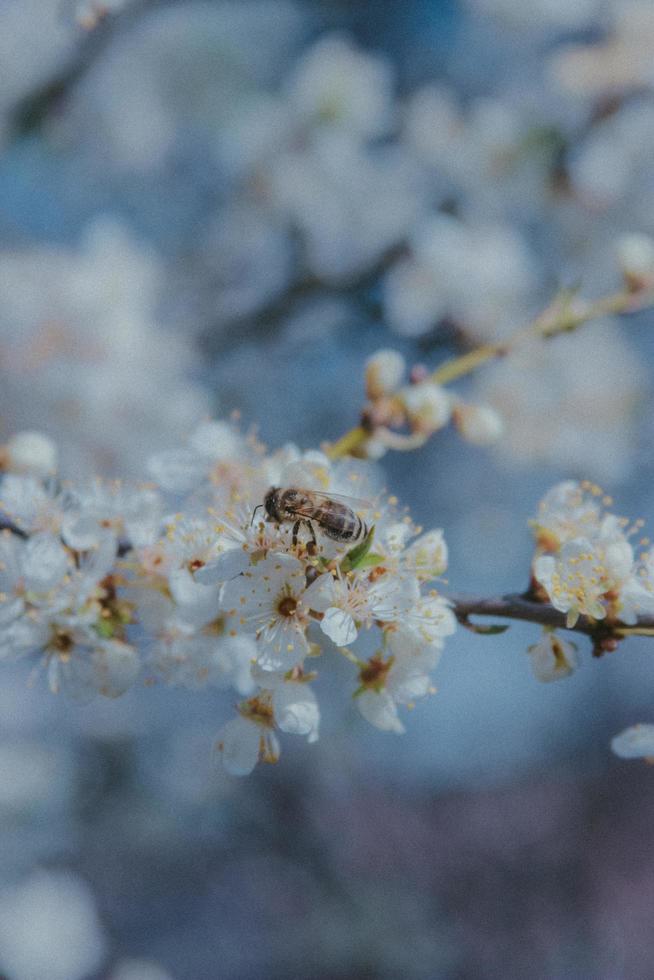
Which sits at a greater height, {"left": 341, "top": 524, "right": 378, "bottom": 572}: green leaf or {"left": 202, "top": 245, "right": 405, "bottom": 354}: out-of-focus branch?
{"left": 202, "top": 245, "right": 405, "bottom": 354}: out-of-focus branch

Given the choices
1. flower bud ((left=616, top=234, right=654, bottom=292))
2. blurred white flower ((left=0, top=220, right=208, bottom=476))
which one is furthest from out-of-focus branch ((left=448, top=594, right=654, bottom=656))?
blurred white flower ((left=0, top=220, right=208, bottom=476))

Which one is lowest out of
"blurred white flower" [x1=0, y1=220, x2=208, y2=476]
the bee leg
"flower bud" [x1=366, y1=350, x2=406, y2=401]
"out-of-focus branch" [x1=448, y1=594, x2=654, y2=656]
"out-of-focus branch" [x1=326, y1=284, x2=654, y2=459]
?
"out-of-focus branch" [x1=448, y1=594, x2=654, y2=656]

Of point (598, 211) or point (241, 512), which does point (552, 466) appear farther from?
point (241, 512)

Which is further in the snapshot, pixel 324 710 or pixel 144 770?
pixel 144 770

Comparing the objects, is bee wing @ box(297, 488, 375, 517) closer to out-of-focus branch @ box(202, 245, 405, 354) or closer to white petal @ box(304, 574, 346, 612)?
white petal @ box(304, 574, 346, 612)

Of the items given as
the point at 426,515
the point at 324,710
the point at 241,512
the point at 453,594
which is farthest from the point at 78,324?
the point at 426,515

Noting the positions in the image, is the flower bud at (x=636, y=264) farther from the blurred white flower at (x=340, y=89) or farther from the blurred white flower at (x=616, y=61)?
the blurred white flower at (x=340, y=89)

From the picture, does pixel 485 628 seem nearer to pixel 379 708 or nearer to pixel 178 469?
pixel 379 708
